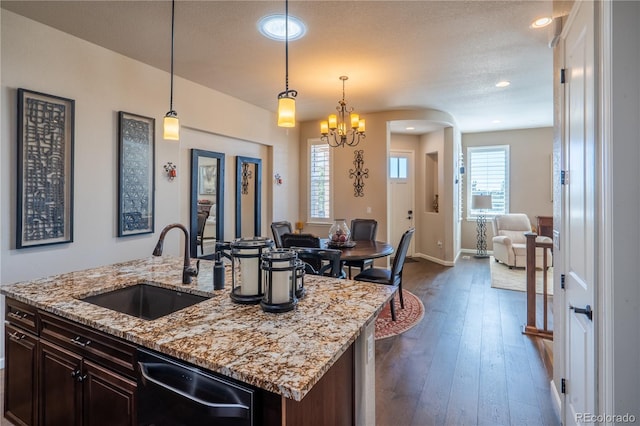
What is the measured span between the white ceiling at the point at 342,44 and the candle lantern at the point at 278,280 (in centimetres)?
208

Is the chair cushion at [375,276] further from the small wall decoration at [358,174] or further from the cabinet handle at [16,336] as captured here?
the cabinet handle at [16,336]

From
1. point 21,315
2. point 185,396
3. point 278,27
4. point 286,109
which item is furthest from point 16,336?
point 278,27

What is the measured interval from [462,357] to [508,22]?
9.39ft

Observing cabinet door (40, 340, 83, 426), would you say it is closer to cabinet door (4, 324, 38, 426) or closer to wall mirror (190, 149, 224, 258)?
cabinet door (4, 324, 38, 426)

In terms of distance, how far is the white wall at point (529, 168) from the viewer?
7.36m

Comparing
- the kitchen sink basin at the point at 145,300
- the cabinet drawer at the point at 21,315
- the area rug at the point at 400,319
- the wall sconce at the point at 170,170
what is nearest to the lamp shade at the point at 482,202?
the area rug at the point at 400,319

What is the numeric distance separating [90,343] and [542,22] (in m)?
3.85

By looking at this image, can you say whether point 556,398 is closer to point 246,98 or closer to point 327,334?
point 327,334

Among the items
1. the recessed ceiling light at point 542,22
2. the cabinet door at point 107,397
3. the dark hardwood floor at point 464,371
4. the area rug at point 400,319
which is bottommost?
the dark hardwood floor at point 464,371

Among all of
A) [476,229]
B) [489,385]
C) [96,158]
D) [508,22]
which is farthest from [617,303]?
[476,229]

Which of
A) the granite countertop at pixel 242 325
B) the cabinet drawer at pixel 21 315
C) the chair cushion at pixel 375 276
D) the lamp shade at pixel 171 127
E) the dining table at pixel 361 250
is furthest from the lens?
the chair cushion at pixel 375 276

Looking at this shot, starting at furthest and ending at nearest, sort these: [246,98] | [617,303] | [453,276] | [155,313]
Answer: [453,276] → [246,98] → [155,313] → [617,303]

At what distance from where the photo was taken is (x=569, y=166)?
6.01 feet

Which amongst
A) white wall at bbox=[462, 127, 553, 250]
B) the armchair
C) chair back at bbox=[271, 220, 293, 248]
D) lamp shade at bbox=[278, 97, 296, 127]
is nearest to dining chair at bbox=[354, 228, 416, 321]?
chair back at bbox=[271, 220, 293, 248]
